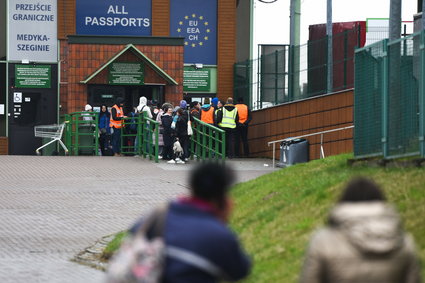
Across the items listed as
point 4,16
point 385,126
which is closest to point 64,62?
point 4,16

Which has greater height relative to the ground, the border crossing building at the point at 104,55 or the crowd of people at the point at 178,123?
the border crossing building at the point at 104,55

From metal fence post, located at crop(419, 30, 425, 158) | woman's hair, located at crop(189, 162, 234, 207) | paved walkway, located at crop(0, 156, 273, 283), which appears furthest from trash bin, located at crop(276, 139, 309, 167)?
woman's hair, located at crop(189, 162, 234, 207)

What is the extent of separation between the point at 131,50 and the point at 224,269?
28695mm

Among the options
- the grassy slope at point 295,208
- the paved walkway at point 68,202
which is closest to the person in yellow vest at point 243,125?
the paved walkway at point 68,202

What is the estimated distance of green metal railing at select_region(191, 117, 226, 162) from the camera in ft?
90.0

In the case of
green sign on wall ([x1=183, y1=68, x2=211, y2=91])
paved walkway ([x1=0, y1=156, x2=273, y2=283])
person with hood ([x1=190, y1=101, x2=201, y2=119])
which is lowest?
paved walkway ([x1=0, y1=156, x2=273, y2=283])

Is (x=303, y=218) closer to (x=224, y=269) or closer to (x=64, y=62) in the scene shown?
(x=224, y=269)

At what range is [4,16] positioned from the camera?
37938 mm

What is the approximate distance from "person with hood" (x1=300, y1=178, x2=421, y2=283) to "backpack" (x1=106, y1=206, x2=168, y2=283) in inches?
24.9

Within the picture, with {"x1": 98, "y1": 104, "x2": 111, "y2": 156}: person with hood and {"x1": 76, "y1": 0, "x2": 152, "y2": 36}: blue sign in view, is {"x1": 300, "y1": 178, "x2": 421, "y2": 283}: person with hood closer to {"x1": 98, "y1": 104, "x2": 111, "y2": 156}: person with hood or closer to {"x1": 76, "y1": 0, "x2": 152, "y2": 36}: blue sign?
{"x1": 98, "y1": 104, "x2": 111, "y2": 156}: person with hood

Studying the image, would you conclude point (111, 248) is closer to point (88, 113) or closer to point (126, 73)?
point (88, 113)

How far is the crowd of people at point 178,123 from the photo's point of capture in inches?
1070

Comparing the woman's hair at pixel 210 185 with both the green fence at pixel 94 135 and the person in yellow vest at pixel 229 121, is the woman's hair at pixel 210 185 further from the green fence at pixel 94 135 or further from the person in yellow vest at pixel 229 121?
the person in yellow vest at pixel 229 121

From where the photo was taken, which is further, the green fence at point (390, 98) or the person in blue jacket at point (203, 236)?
the green fence at point (390, 98)
